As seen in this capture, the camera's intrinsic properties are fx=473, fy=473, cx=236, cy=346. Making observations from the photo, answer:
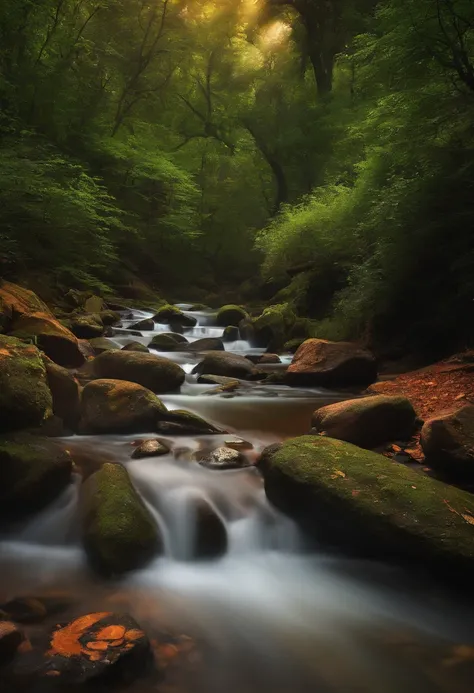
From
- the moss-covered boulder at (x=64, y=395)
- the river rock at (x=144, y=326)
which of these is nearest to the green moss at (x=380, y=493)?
the moss-covered boulder at (x=64, y=395)

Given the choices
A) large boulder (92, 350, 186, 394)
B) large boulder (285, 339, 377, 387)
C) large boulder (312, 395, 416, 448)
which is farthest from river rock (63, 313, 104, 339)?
large boulder (312, 395, 416, 448)

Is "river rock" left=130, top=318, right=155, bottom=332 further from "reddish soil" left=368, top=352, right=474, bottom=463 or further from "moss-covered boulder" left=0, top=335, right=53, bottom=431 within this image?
"moss-covered boulder" left=0, top=335, right=53, bottom=431

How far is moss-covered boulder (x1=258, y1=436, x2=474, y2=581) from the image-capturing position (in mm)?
3230

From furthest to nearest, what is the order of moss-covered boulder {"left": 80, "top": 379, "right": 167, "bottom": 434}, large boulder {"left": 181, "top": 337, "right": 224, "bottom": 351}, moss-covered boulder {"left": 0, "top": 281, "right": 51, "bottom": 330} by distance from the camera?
large boulder {"left": 181, "top": 337, "right": 224, "bottom": 351} < moss-covered boulder {"left": 0, "top": 281, "right": 51, "bottom": 330} < moss-covered boulder {"left": 80, "top": 379, "right": 167, "bottom": 434}

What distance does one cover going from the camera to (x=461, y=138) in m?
7.85

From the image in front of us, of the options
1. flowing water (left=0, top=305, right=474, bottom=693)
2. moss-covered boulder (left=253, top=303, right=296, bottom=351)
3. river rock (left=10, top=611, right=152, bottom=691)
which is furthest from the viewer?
moss-covered boulder (left=253, top=303, right=296, bottom=351)

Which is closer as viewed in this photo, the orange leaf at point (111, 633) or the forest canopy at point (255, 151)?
the orange leaf at point (111, 633)

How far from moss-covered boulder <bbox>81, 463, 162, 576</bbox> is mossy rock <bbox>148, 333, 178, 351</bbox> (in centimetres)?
877

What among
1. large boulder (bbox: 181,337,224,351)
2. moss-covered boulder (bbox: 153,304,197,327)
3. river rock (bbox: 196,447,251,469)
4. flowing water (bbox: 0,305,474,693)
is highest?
moss-covered boulder (bbox: 153,304,197,327)

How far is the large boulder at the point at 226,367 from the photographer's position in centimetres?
961

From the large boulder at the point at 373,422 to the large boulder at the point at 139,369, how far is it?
3321 mm

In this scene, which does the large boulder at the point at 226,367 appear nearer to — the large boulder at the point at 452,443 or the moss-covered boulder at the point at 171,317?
the large boulder at the point at 452,443

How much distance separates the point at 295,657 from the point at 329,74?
80.2 feet

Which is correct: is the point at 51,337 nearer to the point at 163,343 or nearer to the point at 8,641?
the point at 163,343
